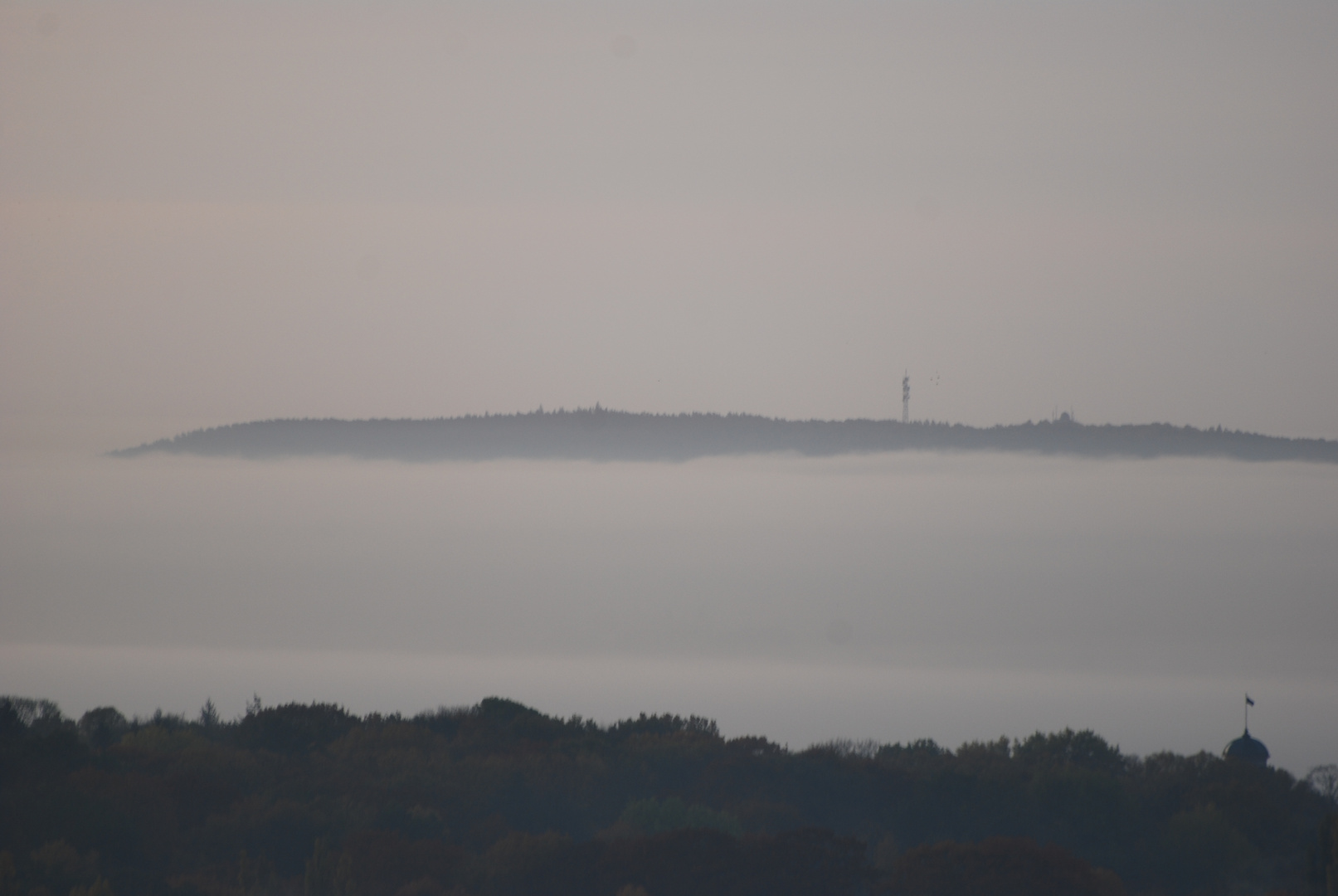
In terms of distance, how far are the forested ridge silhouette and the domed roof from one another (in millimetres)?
1661

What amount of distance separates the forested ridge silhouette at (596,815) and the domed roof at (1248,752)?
1.66m

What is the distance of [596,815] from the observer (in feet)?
274

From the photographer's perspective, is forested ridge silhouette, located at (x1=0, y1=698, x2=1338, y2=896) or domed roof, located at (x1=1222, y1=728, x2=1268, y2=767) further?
domed roof, located at (x1=1222, y1=728, x2=1268, y2=767)

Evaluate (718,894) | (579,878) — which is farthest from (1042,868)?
(579,878)

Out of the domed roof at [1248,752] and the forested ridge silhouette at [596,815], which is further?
the domed roof at [1248,752]

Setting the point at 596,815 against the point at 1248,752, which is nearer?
the point at 596,815

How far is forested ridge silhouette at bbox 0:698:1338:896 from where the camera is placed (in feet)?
206

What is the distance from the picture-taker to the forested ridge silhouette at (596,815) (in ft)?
206

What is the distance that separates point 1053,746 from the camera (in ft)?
393

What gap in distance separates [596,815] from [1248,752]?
48.0m

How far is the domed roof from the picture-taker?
354 feet

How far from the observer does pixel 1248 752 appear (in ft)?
358

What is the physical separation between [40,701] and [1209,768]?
265ft

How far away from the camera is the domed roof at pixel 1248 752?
10781cm
